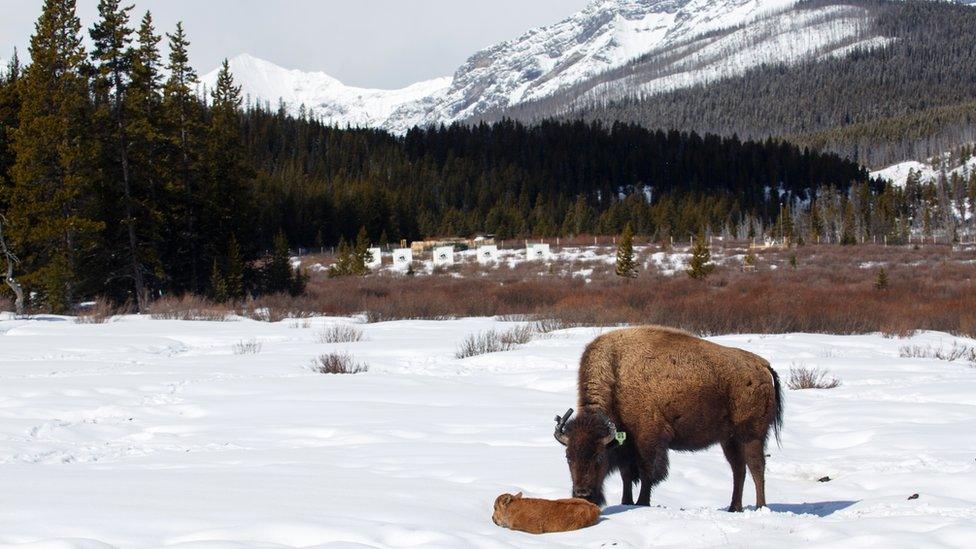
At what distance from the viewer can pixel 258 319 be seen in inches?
998

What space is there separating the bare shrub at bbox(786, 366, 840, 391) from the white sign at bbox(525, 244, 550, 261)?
160ft

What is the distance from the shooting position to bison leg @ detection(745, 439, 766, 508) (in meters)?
5.91

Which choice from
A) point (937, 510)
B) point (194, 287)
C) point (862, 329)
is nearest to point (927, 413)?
point (937, 510)

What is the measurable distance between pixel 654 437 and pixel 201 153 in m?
31.7

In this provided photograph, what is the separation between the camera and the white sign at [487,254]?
63.1 m

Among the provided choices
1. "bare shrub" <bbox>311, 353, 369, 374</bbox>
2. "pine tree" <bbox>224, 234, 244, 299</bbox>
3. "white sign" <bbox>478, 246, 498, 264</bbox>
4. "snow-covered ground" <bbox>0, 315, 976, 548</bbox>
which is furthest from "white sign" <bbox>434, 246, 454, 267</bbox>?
"snow-covered ground" <bbox>0, 315, 976, 548</bbox>

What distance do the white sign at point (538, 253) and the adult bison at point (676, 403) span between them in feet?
180

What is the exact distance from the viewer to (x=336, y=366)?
1309cm

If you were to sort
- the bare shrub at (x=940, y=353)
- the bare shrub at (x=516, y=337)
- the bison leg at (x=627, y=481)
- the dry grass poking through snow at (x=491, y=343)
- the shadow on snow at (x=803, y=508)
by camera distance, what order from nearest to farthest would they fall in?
the shadow on snow at (x=803, y=508), the bison leg at (x=627, y=481), the bare shrub at (x=940, y=353), the dry grass poking through snow at (x=491, y=343), the bare shrub at (x=516, y=337)

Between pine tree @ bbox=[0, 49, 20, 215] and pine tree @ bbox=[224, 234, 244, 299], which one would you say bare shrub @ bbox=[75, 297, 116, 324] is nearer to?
pine tree @ bbox=[0, 49, 20, 215]

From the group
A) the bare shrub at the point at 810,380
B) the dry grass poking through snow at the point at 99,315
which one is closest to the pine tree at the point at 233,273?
the dry grass poking through snow at the point at 99,315

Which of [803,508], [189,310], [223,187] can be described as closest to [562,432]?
[803,508]

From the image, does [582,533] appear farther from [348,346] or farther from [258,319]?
[258,319]

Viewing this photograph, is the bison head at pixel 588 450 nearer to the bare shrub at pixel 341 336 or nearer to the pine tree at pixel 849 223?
the bare shrub at pixel 341 336
